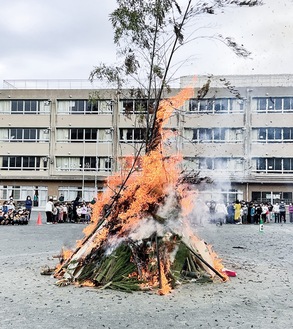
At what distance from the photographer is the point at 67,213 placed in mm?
29703

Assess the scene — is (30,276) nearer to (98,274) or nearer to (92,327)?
(98,274)

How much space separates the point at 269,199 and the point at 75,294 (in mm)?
38412

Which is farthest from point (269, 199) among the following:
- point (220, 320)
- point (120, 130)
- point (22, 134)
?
point (220, 320)

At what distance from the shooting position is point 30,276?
1002 centimetres

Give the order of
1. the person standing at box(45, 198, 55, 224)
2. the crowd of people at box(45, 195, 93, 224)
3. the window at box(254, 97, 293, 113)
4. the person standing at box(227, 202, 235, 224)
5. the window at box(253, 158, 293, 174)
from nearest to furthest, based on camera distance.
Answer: the person standing at box(45, 198, 55, 224), the crowd of people at box(45, 195, 93, 224), the person standing at box(227, 202, 235, 224), the window at box(254, 97, 293, 113), the window at box(253, 158, 293, 174)

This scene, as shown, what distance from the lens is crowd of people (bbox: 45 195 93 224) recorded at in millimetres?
28188

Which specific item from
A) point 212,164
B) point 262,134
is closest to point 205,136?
point 212,164

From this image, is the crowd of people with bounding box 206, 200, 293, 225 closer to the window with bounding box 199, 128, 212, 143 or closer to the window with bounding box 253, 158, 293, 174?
the window with bounding box 199, 128, 212, 143

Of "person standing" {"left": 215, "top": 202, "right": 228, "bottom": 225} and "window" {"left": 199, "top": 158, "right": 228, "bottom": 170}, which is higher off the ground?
"window" {"left": 199, "top": 158, "right": 228, "bottom": 170}

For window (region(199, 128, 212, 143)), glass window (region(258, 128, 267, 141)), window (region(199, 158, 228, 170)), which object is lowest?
window (region(199, 158, 228, 170))

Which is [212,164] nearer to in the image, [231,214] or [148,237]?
[231,214]

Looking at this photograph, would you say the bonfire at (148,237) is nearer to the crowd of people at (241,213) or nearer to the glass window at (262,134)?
the crowd of people at (241,213)

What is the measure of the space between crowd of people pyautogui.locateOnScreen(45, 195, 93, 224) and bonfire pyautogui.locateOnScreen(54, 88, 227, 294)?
17730mm

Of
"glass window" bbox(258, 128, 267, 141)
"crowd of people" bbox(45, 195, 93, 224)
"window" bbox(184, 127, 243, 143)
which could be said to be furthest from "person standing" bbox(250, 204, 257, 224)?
"glass window" bbox(258, 128, 267, 141)
